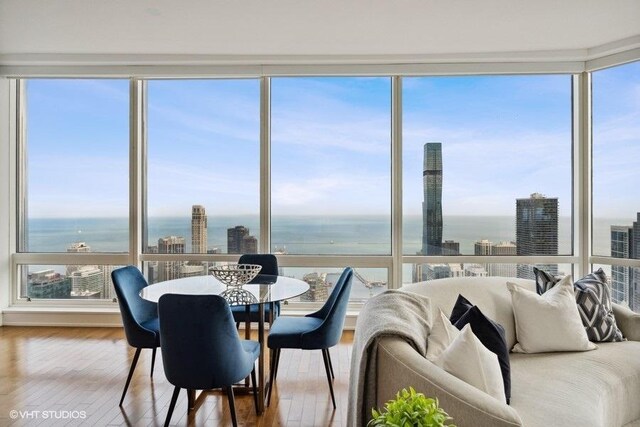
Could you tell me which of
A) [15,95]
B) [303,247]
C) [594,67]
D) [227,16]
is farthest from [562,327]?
[15,95]

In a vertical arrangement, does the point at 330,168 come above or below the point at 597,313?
above

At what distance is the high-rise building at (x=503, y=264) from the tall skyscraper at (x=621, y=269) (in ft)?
3.09

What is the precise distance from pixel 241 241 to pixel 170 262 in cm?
87

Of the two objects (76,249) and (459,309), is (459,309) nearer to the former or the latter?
(459,309)

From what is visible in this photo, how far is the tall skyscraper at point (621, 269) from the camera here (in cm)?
388

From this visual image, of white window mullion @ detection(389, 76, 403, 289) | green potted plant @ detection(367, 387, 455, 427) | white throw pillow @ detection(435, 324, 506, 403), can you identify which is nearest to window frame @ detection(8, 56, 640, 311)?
white window mullion @ detection(389, 76, 403, 289)

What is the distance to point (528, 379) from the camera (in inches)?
78.7

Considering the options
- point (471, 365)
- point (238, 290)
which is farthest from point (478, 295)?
point (238, 290)

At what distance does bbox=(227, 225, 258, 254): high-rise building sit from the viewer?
438 cm

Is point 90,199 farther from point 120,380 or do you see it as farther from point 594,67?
point 594,67

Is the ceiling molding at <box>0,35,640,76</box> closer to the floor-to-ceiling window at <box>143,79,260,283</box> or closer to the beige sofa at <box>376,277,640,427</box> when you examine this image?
the floor-to-ceiling window at <box>143,79,260,283</box>

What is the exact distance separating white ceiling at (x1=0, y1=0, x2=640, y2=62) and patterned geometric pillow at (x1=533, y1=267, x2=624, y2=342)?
223 centimetres

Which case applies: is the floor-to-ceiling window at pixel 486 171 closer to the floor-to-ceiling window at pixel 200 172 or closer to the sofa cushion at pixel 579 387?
the floor-to-ceiling window at pixel 200 172

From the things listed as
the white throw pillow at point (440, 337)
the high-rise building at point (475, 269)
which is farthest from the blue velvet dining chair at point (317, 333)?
the high-rise building at point (475, 269)
